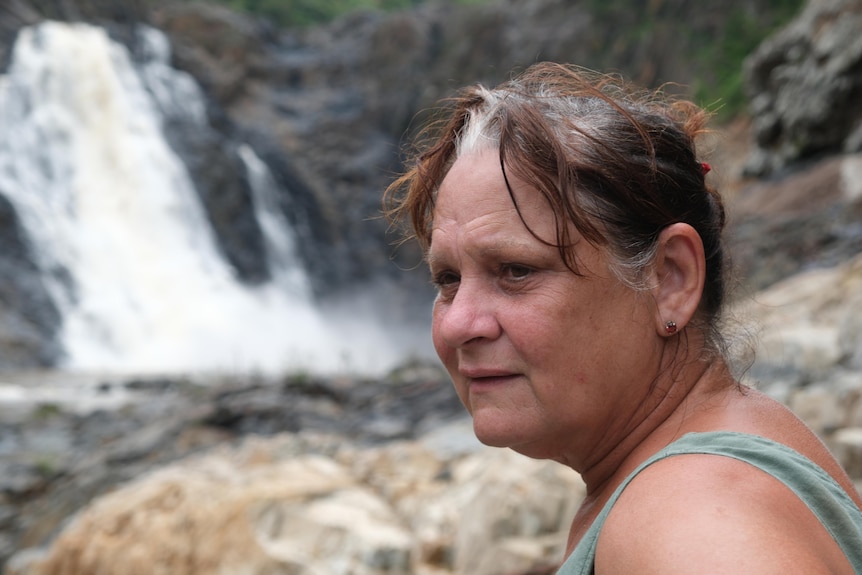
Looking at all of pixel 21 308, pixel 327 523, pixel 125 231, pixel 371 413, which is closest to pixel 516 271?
pixel 327 523

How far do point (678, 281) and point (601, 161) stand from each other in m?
0.25

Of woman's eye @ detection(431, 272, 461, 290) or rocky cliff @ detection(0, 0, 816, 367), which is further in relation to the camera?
rocky cliff @ detection(0, 0, 816, 367)

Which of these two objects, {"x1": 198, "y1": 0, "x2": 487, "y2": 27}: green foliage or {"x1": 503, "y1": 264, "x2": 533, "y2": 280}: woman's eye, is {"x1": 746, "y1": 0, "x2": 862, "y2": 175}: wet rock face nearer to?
{"x1": 503, "y1": 264, "x2": 533, "y2": 280}: woman's eye

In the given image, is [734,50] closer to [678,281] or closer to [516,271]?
[678,281]

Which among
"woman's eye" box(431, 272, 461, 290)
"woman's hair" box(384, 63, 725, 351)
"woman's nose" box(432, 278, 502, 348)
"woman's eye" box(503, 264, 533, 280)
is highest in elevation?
"woman's hair" box(384, 63, 725, 351)

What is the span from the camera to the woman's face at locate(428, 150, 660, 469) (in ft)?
4.34

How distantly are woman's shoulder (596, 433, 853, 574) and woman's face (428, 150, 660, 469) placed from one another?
29cm

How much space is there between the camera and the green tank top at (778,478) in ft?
3.39

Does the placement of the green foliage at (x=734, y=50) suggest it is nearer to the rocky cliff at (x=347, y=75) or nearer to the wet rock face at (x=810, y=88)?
the rocky cliff at (x=347, y=75)

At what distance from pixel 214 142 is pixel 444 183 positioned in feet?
91.6

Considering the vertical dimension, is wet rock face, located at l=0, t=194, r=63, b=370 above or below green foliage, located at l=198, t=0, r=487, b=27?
below

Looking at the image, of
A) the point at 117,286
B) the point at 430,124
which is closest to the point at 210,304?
the point at 117,286

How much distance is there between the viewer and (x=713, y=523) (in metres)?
0.87

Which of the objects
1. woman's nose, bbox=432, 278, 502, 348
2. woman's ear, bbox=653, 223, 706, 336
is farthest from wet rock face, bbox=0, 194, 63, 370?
woman's ear, bbox=653, 223, 706, 336
